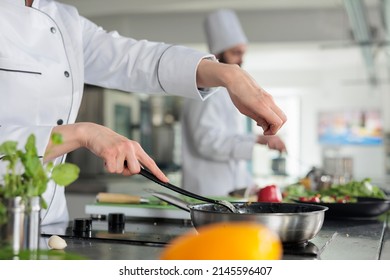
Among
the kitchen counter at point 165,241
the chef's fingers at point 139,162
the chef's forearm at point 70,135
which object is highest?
the chef's forearm at point 70,135

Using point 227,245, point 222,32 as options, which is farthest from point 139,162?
point 222,32

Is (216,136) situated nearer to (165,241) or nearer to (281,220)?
(165,241)

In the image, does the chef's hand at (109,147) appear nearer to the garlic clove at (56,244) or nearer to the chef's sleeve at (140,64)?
the garlic clove at (56,244)

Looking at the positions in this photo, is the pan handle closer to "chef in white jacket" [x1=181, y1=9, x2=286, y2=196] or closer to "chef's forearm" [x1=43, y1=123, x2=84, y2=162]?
"chef's forearm" [x1=43, y1=123, x2=84, y2=162]

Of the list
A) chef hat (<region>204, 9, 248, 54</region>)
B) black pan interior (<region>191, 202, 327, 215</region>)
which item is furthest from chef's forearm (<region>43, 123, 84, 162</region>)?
chef hat (<region>204, 9, 248, 54</region>)

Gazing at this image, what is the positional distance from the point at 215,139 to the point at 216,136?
0.02 metres

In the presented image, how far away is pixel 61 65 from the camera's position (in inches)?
49.3

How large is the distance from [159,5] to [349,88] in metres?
4.93

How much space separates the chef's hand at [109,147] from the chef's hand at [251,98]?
219mm

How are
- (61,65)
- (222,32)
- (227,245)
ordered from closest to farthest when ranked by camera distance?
(227,245) < (61,65) < (222,32)

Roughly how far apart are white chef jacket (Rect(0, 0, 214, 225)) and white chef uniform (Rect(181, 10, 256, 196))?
1395 millimetres

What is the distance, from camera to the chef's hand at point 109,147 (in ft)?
2.69

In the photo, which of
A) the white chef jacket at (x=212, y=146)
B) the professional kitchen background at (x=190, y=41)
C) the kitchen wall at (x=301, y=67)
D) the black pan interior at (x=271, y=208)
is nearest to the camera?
the black pan interior at (x=271, y=208)

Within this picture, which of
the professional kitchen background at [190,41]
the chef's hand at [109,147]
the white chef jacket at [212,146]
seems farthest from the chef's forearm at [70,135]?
the white chef jacket at [212,146]
